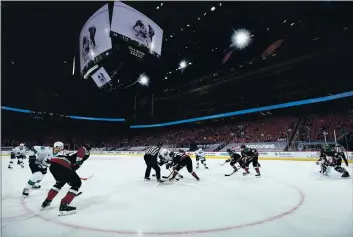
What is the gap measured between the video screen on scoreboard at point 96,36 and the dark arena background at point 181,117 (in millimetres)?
71

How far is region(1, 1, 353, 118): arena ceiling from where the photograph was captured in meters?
12.1

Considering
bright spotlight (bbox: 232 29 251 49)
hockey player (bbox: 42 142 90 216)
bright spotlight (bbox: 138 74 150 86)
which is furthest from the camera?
bright spotlight (bbox: 138 74 150 86)

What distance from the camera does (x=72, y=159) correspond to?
12.3 ft

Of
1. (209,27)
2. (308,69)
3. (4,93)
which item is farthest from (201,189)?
(4,93)

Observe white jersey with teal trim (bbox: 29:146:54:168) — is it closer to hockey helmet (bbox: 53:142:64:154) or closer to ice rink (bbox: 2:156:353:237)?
ice rink (bbox: 2:156:353:237)

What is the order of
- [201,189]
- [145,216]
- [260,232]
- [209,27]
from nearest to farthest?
[260,232], [145,216], [201,189], [209,27]

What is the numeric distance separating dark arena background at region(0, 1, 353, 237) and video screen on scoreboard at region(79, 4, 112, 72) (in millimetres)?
71

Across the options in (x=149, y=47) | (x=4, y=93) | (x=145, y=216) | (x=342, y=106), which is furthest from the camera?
(x=4, y=93)

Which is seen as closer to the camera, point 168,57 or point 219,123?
point 168,57

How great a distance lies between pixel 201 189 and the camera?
539cm

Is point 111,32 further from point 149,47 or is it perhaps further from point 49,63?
point 49,63

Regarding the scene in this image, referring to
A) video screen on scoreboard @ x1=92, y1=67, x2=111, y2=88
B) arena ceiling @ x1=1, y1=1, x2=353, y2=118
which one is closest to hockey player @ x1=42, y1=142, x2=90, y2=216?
arena ceiling @ x1=1, y1=1, x2=353, y2=118

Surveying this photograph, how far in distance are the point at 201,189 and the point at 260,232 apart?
2.78m

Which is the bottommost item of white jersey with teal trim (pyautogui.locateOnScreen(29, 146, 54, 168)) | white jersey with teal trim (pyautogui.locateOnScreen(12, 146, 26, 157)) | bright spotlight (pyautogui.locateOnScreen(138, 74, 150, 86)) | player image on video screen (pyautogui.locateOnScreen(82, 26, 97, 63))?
white jersey with teal trim (pyautogui.locateOnScreen(12, 146, 26, 157))
